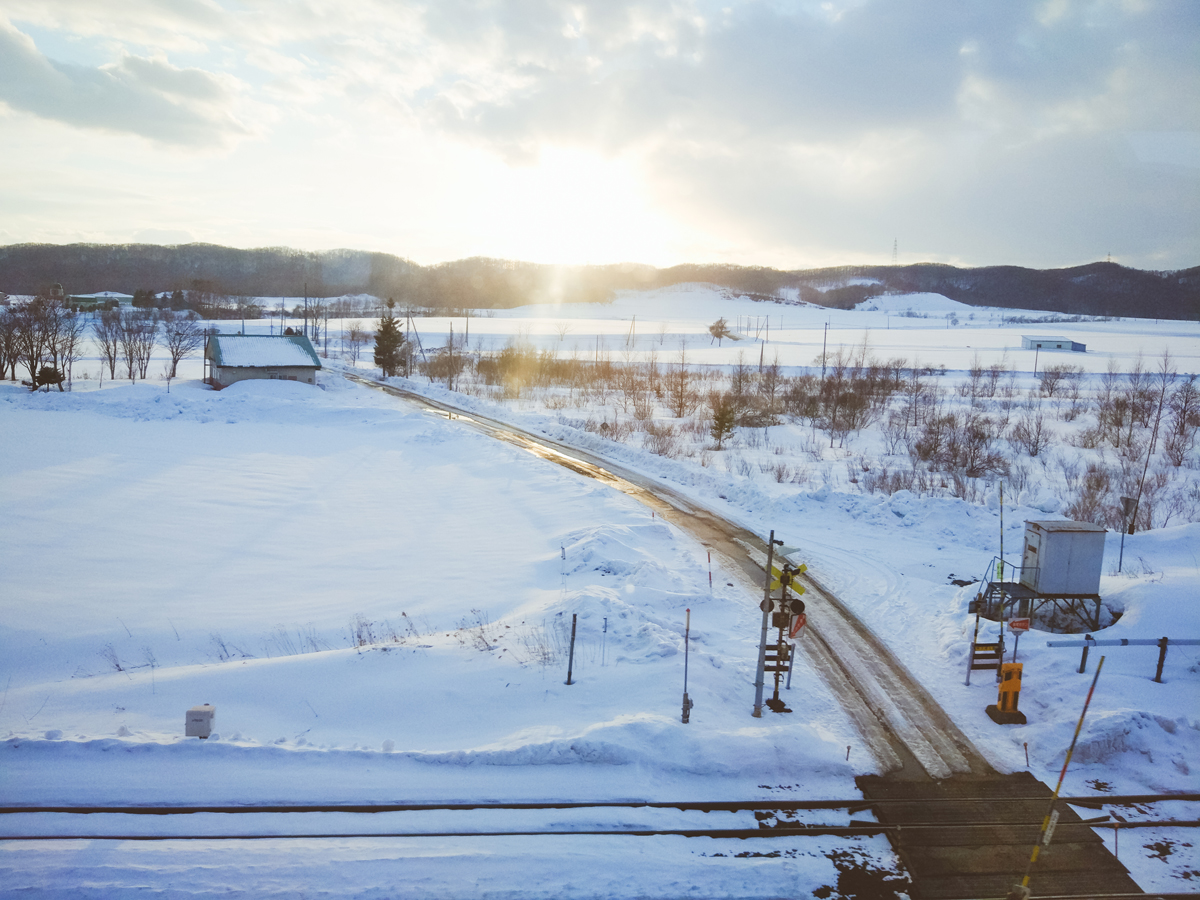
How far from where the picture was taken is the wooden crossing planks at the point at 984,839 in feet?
22.8

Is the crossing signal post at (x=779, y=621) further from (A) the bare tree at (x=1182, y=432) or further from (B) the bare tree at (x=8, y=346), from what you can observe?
(B) the bare tree at (x=8, y=346)

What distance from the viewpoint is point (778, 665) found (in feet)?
32.7

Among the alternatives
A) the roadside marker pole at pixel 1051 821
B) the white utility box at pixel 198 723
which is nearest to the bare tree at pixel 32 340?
the white utility box at pixel 198 723

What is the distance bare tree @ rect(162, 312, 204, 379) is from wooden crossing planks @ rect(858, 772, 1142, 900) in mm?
53815

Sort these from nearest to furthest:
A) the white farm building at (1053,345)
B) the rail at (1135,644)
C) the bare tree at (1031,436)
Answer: the rail at (1135,644)
the bare tree at (1031,436)
the white farm building at (1053,345)

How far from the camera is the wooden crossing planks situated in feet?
22.8

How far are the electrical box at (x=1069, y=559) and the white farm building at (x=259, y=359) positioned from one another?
42965 mm

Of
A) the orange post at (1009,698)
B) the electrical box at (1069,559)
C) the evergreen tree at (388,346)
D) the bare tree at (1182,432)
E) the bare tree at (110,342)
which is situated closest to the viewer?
the orange post at (1009,698)

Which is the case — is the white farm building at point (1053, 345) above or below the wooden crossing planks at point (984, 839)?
above

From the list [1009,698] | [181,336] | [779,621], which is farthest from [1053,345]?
[181,336]

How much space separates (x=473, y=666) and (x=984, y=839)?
702 cm

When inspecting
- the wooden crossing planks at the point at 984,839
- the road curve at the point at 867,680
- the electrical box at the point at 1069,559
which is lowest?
the wooden crossing planks at the point at 984,839

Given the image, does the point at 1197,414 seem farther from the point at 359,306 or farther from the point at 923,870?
the point at 359,306

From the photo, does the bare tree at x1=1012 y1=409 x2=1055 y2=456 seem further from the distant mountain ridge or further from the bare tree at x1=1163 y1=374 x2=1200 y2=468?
the distant mountain ridge
